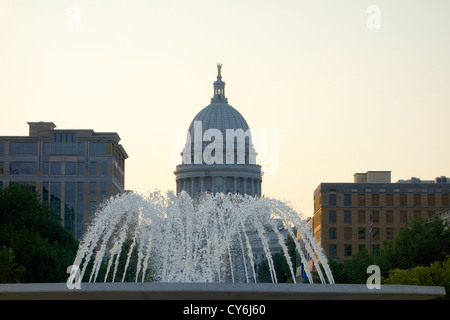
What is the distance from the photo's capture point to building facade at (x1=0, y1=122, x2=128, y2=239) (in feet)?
386

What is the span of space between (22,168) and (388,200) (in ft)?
132

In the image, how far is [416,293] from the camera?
90.9 feet

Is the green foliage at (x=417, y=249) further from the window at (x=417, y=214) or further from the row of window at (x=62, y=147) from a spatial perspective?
the row of window at (x=62, y=147)

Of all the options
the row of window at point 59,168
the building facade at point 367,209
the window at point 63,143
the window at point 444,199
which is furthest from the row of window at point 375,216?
the window at point 63,143

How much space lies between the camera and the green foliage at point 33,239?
65.7 metres

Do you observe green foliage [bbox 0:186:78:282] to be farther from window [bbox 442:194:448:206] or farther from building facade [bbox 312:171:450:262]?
window [bbox 442:194:448:206]

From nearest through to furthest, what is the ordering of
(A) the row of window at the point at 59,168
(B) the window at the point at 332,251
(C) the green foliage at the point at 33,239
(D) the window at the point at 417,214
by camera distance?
(C) the green foliage at the point at 33,239 < (D) the window at the point at 417,214 < (B) the window at the point at 332,251 < (A) the row of window at the point at 59,168

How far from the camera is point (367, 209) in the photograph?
11619 centimetres

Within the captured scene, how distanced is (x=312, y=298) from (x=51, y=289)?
255 inches

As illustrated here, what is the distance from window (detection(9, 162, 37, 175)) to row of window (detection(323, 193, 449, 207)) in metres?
32.2

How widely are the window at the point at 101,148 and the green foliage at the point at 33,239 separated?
36.2 m

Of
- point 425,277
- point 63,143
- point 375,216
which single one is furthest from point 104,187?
point 425,277

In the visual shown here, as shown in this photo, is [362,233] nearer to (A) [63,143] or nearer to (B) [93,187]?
(B) [93,187]

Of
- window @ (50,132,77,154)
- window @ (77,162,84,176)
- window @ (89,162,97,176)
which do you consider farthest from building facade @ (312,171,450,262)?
window @ (50,132,77,154)
